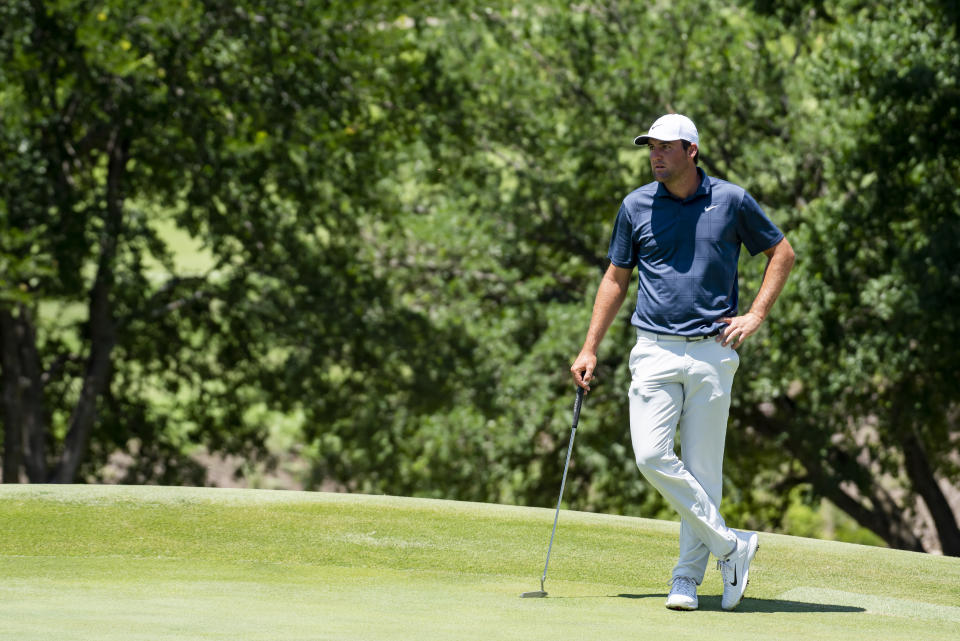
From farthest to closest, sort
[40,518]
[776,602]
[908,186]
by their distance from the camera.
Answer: [908,186] → [40,518] → [776,602]

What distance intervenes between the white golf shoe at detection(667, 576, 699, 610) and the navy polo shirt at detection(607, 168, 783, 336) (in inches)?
36.9

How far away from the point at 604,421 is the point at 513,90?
485cm

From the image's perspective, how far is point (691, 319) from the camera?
5109 mm

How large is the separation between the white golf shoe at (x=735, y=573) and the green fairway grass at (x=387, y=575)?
0.21ft

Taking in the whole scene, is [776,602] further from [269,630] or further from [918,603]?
[269,630]

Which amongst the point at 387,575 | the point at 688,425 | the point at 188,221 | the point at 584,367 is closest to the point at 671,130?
the point at 584,367

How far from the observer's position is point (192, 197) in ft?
59.7

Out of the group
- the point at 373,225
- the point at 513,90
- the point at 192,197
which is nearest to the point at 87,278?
the point at 192,197

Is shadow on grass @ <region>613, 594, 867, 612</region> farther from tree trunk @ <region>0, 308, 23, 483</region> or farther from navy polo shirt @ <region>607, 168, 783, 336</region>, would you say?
tree trunk @ <region>0, 308, 23, 483</region>

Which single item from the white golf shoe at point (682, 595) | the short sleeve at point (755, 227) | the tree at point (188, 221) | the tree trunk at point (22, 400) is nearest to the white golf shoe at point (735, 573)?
the white golf shoe at point (682, 595)

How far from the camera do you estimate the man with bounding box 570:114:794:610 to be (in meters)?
5.11

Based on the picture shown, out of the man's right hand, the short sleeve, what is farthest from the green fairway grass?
the short sleeve

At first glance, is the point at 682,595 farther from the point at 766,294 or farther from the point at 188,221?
the point at 188,221

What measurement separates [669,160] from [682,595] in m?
1.65
